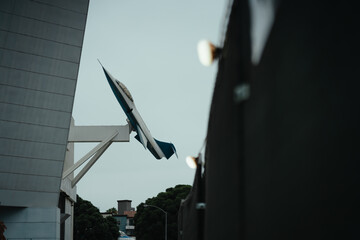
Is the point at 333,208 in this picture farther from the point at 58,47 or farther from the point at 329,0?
the point at 58,47

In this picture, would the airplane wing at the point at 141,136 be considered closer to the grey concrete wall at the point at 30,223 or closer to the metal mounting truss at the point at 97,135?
the metal mounting truss at the point at 97,135

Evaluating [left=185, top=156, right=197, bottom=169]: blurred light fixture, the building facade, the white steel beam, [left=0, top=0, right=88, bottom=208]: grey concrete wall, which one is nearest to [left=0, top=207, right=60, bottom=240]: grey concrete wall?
the building facade

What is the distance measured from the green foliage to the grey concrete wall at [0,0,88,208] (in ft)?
144

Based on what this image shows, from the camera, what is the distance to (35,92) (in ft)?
99.6

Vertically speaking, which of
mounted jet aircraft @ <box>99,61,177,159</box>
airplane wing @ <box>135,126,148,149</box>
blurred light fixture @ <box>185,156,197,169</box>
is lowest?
blurred light fixture @ <box>185,156,197,169</box>

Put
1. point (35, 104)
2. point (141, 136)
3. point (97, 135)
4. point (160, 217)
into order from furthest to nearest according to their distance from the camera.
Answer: point (160, 217) → point (141, 136) → point (97, 135) → point (35, 104)

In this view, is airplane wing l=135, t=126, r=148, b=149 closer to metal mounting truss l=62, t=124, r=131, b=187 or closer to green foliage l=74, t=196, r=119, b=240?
metal mounting truss l=62, t=124, r=131, b=187

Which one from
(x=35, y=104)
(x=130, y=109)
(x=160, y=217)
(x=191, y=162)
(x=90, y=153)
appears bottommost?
(x=160, y=217)

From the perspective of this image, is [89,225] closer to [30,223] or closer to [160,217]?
[160,217]

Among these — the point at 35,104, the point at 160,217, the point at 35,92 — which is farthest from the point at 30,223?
the point at 160,217

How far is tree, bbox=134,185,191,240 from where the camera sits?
207 feet

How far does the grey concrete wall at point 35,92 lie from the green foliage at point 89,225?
43.9 metres

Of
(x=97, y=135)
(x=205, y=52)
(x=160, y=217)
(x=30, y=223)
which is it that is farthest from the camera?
(x=160, y=217)

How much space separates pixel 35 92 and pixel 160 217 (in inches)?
1498
